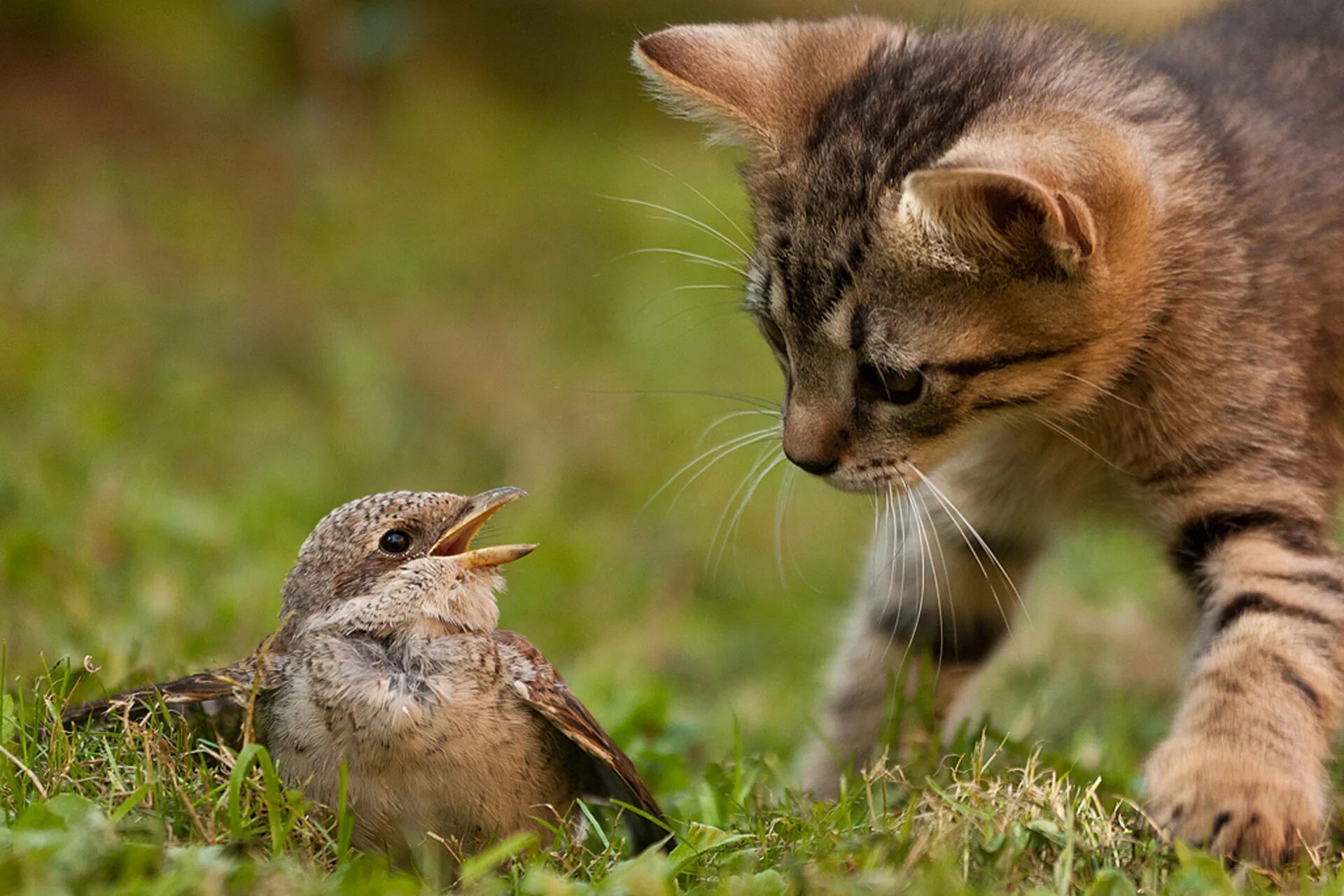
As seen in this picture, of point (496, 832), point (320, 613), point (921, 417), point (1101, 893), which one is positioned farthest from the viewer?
point (921, 417)

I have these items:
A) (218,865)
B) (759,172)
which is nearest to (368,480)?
(759,172)

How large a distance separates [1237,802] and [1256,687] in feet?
0.93

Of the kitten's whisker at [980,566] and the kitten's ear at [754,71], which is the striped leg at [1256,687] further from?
the kitten's ear at [754,71]

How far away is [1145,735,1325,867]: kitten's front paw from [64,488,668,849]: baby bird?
38.1 inches

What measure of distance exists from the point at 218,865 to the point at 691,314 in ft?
21.7

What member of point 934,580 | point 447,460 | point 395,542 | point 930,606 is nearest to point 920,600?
point 930,606

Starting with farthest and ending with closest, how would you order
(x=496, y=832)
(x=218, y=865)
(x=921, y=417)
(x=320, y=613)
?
1. (x=921, y=417)
2. (x=320, y=613)
3. (x=496, y=832)
4. (x=218, y=865)

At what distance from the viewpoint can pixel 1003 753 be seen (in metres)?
3.44

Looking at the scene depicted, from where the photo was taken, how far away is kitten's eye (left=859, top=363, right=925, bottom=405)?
10.4 ft

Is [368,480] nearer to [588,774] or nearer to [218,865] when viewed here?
[588,774]

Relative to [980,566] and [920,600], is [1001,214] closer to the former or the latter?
[980,566]

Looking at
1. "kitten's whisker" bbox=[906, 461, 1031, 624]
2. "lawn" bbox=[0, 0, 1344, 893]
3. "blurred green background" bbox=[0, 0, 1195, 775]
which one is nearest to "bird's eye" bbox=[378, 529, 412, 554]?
"lawn" bbox=[0, 0, 1344, 893]

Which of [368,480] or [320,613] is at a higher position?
[320,613]

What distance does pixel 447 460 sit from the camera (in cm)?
629
